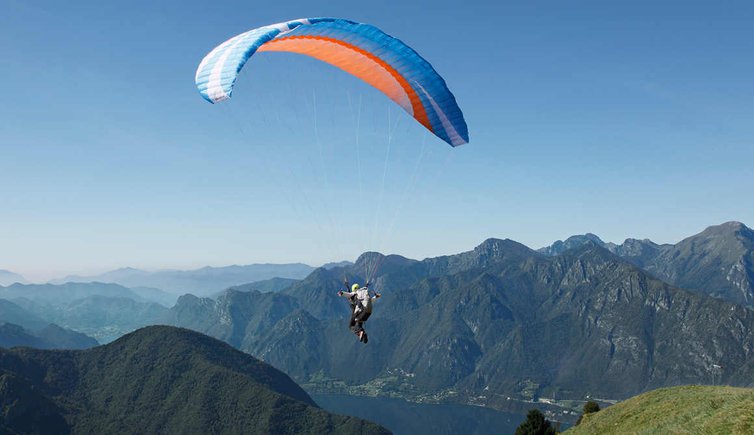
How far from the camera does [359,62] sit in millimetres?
35312

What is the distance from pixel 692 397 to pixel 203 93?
3736cm

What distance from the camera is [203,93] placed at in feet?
89.2

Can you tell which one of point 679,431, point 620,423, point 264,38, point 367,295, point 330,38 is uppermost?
point 330,38

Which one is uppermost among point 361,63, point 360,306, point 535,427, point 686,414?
point 361,63

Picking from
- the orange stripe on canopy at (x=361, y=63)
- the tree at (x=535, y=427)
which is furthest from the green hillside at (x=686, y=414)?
the tree at (x=535, y=427)

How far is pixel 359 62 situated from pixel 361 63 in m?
0.16

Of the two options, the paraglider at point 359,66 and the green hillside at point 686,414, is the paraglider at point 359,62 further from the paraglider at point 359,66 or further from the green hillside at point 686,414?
the green hillside at point 686,414

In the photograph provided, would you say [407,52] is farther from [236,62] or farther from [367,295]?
[367,295]

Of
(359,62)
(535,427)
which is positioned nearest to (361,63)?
(359,62)

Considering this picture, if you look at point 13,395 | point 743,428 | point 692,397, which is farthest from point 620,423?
point 13,395

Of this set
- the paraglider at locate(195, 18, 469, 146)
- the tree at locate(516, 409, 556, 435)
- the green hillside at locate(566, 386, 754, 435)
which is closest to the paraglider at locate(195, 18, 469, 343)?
the paraglider at locate(195, 18, 469, 146)

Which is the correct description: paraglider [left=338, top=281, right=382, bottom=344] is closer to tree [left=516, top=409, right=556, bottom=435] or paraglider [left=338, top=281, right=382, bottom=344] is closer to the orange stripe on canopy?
the orange stripe on canopy

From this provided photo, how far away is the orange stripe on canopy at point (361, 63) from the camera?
3228cm

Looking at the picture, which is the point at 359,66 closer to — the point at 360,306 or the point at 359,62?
the point at 359,62
